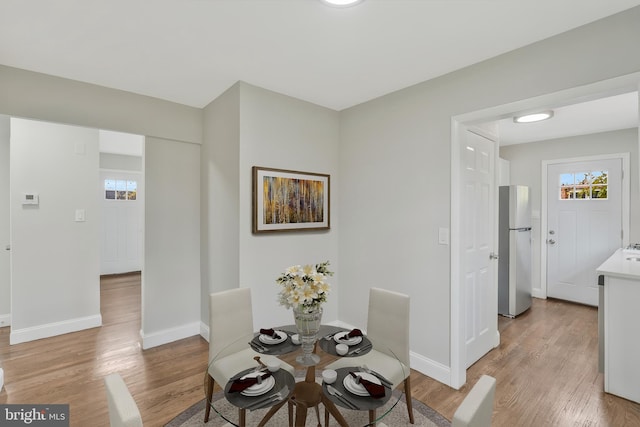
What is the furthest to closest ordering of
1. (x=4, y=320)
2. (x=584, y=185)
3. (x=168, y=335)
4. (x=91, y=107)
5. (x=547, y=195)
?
(x=547, y=195) < (x=584, y=185) < (x=4, y=320) < (x=168, y=335) < (x=91, y=107)

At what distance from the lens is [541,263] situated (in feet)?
15.8

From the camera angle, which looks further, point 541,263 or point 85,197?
point 541,263

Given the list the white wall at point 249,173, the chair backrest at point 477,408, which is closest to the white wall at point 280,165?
the white wall at point 249,173

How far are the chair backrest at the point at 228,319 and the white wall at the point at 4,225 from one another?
3254 mm

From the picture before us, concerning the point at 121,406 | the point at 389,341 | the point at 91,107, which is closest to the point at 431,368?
the point at 389,341

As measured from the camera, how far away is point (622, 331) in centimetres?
230

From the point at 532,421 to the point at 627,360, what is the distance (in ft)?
3.04

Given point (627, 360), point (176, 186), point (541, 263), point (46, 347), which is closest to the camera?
point (627, 360)

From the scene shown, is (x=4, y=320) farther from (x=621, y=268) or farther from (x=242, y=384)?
(x=621, y=268)

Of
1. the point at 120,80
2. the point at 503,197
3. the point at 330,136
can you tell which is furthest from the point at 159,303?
the point at 503,197

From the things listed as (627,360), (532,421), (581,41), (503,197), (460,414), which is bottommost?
(532,421)

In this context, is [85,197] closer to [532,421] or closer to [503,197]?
[532,421]

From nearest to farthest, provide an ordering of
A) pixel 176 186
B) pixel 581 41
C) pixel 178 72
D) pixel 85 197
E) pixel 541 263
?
pixel 581 41 → pixel 178 72 → pixel 176 186 → pixel 85 197 → pixel 541 263

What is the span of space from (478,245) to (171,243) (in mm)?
3036
